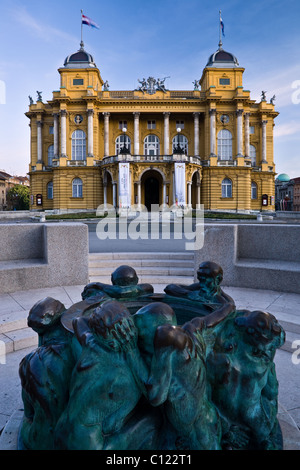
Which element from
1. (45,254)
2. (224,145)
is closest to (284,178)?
(224,145)

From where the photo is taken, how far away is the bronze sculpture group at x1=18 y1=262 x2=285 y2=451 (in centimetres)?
177

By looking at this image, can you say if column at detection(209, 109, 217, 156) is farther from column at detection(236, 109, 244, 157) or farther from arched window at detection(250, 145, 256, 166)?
arched window at detection(250, 145, 256, 166)

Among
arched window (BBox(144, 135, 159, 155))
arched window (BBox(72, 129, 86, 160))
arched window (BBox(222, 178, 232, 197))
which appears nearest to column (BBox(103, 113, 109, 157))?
arched window (BBox(72, 129, 86, 160))

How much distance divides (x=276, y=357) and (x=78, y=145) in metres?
43.8

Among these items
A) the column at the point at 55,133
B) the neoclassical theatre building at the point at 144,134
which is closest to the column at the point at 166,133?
the neoclassical theatre building at the point at 144,134

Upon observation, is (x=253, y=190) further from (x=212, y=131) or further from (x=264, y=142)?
(x=212, y=131)

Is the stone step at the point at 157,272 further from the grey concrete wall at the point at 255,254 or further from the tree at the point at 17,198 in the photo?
the tree at the point at 17,198

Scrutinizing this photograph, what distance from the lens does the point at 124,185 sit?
37719mm

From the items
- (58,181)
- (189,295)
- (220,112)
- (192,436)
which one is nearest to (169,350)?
(192,436)

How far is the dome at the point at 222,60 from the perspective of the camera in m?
45.4
